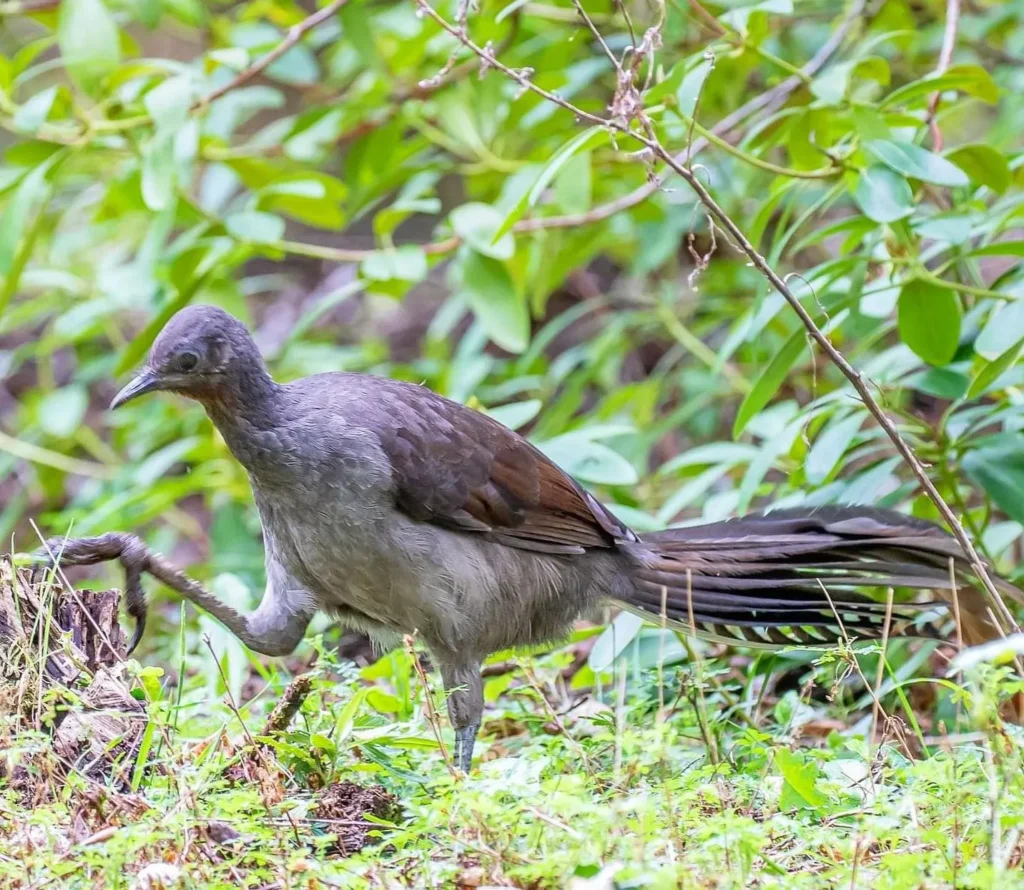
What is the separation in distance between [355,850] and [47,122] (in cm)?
327

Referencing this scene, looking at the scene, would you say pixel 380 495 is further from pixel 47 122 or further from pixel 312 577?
pixel 47 122

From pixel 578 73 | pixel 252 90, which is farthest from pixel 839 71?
pixel 252 90

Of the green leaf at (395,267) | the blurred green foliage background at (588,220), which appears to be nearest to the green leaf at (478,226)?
the blurred green foliage background at (588,220)

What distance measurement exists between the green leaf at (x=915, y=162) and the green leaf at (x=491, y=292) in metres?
1.54

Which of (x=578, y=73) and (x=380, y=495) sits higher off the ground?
(x=578, y=73)

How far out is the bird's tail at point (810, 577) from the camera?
139 inches

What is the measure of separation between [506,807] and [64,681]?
3.87 ft

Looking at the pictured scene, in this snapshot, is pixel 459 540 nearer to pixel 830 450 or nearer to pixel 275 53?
pixel 830 450

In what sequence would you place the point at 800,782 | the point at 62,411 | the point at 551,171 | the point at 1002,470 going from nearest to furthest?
1. the point at 800,782
2. the point at 551,171
3. the point at 1002,470
4. the point at 62,411

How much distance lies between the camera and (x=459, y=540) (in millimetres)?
3553

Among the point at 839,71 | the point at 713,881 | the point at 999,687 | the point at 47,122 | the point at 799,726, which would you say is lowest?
the point at 799,726

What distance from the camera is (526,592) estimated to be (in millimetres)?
3676

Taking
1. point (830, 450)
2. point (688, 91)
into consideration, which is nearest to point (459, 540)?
point (830, 450)

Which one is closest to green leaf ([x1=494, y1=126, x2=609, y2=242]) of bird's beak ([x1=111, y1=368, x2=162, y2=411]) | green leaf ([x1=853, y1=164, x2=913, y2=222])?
green leaf ([x1=853, y1=164, x2=913, y2=222])
